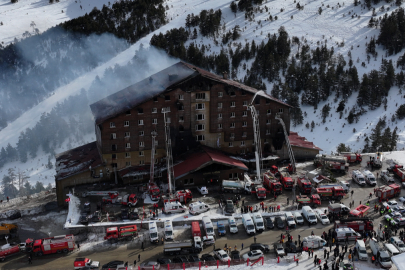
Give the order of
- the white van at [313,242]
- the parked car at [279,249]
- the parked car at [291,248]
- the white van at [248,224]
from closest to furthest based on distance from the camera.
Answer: the parked car at [279,249]
the parked car at [291,248]
the white van at [313,242]
the white van at [248,224]

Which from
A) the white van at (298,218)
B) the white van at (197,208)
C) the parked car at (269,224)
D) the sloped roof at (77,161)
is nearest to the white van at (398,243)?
the white van at (298,218)

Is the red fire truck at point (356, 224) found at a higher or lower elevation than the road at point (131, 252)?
higher

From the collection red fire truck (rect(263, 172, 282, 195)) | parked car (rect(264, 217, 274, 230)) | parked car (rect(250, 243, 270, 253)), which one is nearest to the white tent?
parked car (rect(250, 243, 270, 253))

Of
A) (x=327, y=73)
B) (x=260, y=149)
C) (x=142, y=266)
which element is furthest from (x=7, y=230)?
(x=327, y=73)

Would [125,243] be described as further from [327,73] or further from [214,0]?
[214,0]

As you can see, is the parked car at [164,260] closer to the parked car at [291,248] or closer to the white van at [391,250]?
the parked car at [291,248]

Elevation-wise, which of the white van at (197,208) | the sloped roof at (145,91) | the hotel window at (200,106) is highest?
the sloped roof at (145,91)

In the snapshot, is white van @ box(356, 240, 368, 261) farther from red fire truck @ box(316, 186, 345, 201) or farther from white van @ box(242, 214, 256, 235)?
red fire truck @ box(316, 186, 345, 201)
